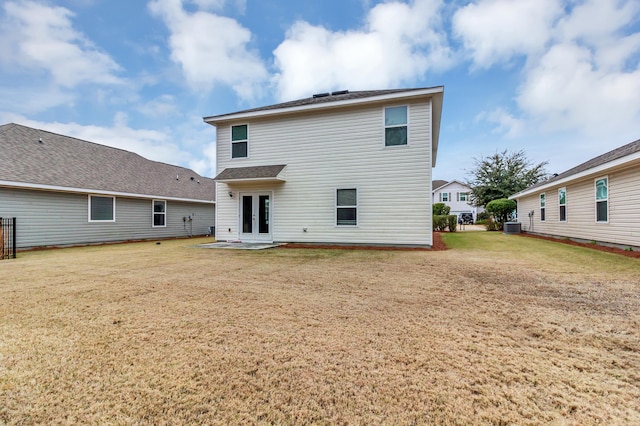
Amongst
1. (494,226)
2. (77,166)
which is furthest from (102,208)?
(494,226)

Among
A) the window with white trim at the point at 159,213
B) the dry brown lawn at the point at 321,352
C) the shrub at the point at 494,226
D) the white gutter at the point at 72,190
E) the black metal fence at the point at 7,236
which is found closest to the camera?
the dry brown lawn at the point at 321,352

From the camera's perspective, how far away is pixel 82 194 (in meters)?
12.3

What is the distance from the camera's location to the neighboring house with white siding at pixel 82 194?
34.6 ft

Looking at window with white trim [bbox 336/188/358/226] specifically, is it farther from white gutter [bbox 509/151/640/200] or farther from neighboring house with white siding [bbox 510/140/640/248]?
neighboring house with white siding [bbox 510/140/640/248]

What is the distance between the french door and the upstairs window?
203 inches

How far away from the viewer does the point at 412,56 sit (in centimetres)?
1372

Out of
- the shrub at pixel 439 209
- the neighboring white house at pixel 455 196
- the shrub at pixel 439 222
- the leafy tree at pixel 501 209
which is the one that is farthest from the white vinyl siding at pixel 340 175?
the neighboring white house at pixel 455 196

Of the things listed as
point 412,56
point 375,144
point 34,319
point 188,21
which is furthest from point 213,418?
point 412,56

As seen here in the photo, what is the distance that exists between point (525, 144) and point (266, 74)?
85.1ft

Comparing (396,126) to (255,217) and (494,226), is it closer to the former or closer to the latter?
(255,217)

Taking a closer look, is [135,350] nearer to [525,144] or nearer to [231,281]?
[231,281]

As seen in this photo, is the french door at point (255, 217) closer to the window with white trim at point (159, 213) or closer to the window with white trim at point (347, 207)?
the window with white trim at point (347, 207)

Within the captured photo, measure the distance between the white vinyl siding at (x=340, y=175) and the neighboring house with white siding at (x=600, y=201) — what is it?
5.60 meters

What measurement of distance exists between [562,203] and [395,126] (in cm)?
939
